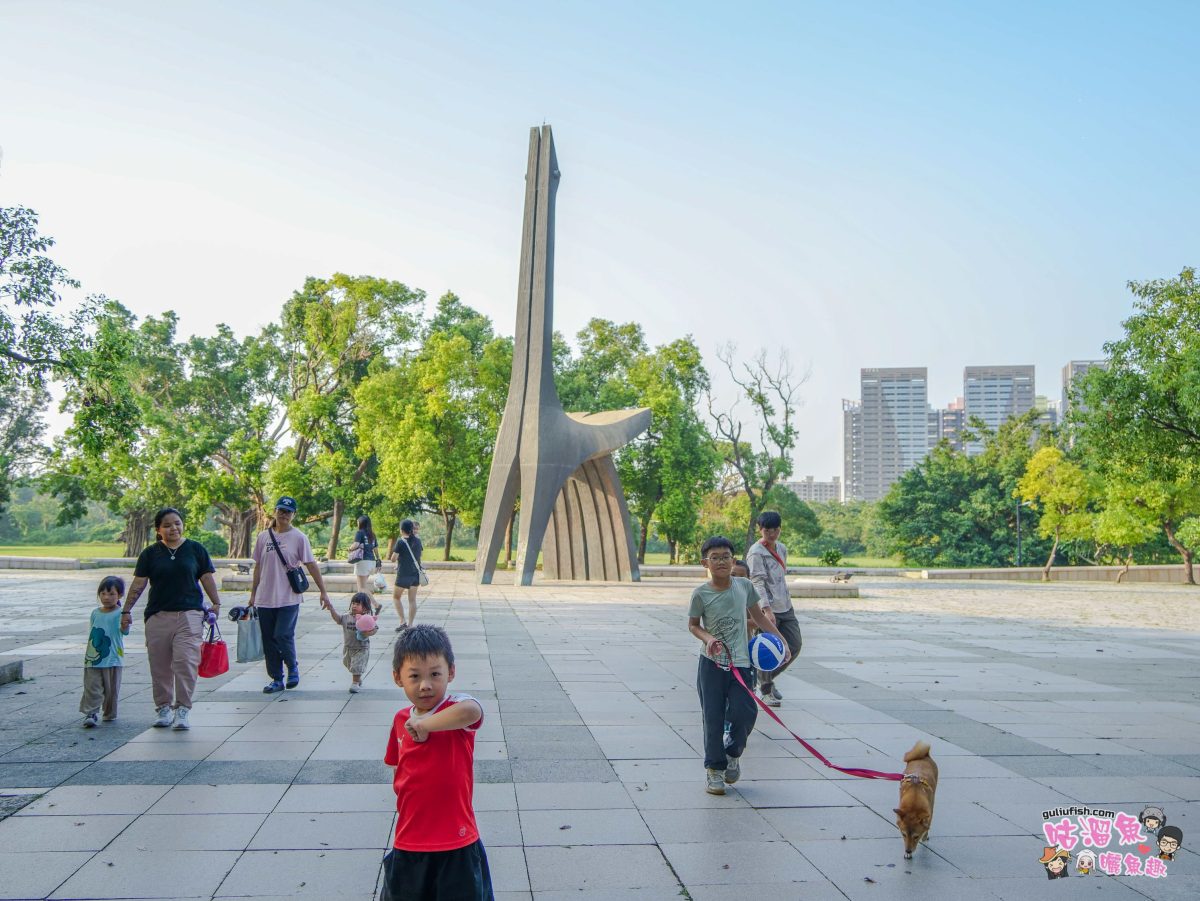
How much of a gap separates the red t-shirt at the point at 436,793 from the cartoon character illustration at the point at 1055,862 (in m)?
2.33

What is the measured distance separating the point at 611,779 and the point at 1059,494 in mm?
34026

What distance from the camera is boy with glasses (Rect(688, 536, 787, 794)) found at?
15.3ft

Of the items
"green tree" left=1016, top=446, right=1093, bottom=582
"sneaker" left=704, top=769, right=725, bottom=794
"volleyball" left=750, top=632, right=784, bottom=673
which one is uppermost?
"green tree" left=1016, top=446, right=1093, bottom=582

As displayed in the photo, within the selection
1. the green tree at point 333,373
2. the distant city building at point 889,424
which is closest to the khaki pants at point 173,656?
the green tree at point 333,373

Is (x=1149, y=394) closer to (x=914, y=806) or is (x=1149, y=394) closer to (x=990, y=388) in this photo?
(x=914, y=806)

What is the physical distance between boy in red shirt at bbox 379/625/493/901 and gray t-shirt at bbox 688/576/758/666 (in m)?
2.35

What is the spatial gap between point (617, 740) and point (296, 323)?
111 feet

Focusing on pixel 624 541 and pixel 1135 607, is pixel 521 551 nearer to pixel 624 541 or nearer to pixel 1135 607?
pixel 624 541

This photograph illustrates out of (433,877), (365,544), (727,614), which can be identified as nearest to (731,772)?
(727,614)

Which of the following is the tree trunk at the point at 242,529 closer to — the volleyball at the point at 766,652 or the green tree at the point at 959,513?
the green tree at the point at 959,513

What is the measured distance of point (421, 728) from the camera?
8.08 feet

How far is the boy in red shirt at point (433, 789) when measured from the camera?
2471 mm

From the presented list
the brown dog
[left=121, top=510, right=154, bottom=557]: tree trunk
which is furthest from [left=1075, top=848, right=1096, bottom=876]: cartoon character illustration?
[left=121, top=510, right=154, bottom=557]: tree trunk

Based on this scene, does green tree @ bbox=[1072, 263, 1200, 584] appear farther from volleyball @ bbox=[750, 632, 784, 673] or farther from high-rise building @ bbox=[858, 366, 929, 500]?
high-rise building @ bbox=[858, 366, 929, 500]
